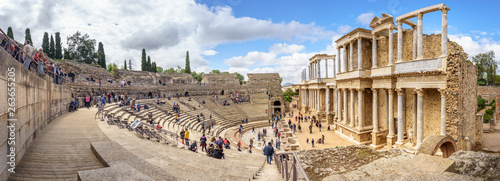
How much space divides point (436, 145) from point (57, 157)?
41.9 ft

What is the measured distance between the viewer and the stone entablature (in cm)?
1092

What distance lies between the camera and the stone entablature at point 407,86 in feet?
35.8

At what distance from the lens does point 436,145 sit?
27.8 feet

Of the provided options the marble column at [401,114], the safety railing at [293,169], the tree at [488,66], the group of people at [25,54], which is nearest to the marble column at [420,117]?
the marble column at [401,114]

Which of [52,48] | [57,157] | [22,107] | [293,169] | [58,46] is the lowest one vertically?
[293,169]

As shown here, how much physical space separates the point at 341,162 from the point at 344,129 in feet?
39.7

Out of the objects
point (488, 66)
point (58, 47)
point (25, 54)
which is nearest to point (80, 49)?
point (58, 47)

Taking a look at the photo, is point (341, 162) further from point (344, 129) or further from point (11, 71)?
point (344, 129)

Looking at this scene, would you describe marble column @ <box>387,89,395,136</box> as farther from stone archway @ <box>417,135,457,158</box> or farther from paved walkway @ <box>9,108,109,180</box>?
paved walkway @ <box>9,108,109,180</box>

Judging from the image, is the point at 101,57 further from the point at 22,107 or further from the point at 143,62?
the point at 22,107

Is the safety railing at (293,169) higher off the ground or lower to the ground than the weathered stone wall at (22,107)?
lower

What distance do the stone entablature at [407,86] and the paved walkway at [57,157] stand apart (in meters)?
14.9

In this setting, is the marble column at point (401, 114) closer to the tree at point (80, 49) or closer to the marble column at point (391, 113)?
the marble column at point (391, 113)

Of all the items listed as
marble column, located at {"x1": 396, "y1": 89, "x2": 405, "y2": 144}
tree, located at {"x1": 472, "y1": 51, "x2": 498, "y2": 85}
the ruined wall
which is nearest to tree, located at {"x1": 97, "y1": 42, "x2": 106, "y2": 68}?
marble column, located at {"x1": 396, "y1": 89, "x2": 405, "y2": 144}
